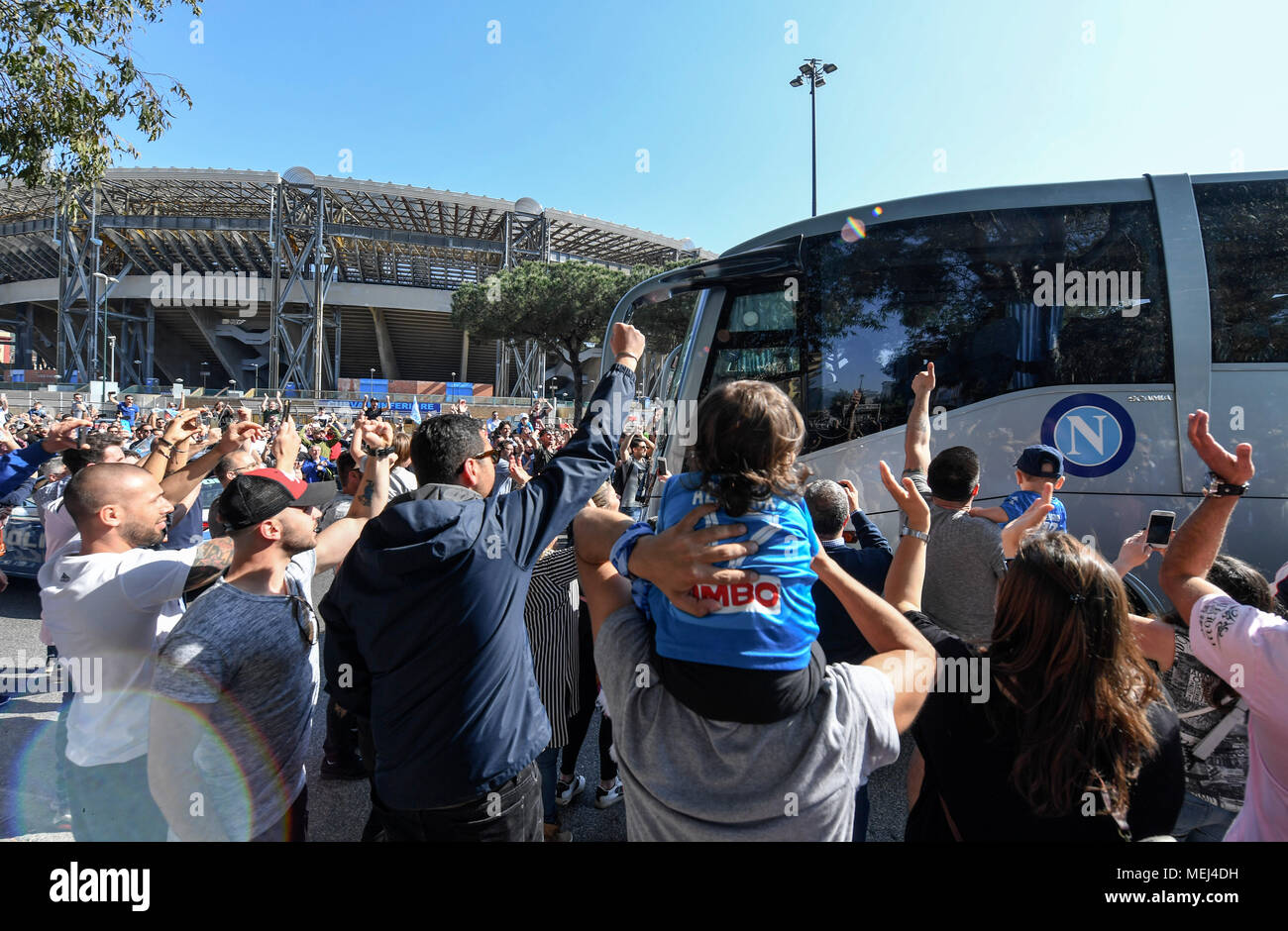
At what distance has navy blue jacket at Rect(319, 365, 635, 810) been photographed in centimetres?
184

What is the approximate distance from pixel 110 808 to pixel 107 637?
59 cm

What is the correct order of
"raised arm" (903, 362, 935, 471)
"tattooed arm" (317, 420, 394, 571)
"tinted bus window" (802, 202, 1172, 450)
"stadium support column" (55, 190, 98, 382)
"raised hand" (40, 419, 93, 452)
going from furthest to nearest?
"stadium support column" (55, 190, 98, 382) < "tinted bus window" (802, 202, 1172, 450) < "raised hand" (40, 419, 93, 452) < "raised arm" (903, 362, 935, 471) < "tattooed arm" (317, 420, 394, 571)

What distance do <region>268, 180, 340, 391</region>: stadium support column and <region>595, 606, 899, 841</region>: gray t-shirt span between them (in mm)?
48679

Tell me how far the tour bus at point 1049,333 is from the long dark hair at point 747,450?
277 cm

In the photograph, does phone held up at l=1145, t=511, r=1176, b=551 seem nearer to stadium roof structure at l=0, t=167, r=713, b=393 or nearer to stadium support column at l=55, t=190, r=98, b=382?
stadium roof structure at l=0, t=167, r=713, b=393

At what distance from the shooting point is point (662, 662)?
1.40 metres

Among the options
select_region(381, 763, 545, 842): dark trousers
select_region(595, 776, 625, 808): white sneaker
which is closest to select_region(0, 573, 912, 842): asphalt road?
select_region(595, 776, 625, 808): white sneaker

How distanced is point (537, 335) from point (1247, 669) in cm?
3531

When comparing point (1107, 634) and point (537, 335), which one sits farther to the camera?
point (537, 335)

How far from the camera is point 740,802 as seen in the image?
1.38m

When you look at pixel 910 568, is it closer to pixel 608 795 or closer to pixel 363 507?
pixel 363 507

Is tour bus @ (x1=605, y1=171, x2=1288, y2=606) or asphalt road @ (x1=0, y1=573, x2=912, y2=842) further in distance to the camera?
tour bus @ (x1=605, y1=171, x2=1288, y2=606)
